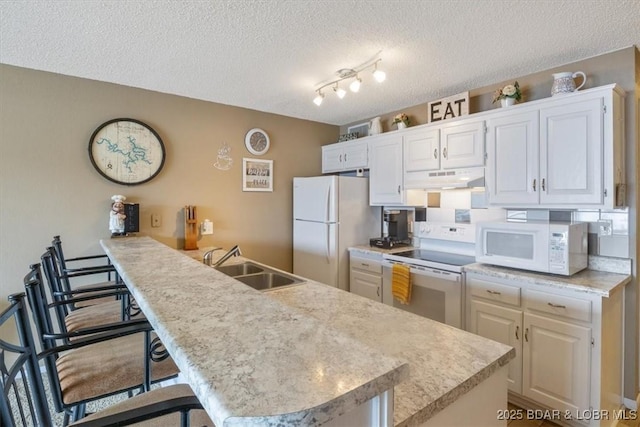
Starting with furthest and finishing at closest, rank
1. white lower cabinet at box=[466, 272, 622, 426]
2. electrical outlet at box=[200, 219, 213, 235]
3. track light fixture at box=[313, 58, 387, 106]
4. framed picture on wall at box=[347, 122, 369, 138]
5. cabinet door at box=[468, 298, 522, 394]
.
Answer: framed picture on wall at box=[347, 122, 369, 138], electrical outlet at box=[200, 219, 213, 235], track light fixture at box=[313, 58, 387, 106], cabinet door at box=[468, 298, 522, 394], white lower cabinet at box=[466, 272, 622, 426]

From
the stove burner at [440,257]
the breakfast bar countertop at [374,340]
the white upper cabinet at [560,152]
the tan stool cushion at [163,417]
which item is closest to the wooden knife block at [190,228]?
the breakfast bar countertop at [374,340]

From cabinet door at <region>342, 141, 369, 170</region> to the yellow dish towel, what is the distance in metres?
1.32

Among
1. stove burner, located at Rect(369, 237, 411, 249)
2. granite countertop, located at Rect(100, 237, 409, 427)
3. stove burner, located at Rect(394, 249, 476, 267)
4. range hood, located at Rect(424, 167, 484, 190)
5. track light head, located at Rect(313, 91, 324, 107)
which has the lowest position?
stove burner, located at Rect(394, 249, 476, 267)

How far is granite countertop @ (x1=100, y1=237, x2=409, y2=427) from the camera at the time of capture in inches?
18.4

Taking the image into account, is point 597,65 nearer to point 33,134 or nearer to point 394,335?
point 394,335

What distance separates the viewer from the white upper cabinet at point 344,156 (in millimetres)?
3719

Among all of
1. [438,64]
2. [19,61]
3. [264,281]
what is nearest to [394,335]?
[264,281]

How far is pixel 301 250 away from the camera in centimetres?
381

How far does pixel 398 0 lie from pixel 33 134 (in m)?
2.84

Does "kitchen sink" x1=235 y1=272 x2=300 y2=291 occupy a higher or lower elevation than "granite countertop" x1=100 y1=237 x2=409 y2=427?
lower

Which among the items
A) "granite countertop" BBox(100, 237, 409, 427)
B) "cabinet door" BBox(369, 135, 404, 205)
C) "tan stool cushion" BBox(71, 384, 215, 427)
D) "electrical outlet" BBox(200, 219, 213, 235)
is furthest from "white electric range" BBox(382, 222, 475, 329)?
"tan stool cushion" BBox(71, 384, 215, 427)

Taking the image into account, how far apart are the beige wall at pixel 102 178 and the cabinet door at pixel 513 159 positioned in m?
2.22

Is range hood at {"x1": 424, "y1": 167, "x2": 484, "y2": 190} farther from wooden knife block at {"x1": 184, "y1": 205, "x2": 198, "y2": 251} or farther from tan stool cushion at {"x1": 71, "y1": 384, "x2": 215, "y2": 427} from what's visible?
tan stool cushion at {"x1": 71, "y1": 384, "x2": 215, "y2": 427}

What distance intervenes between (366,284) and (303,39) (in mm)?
2286
